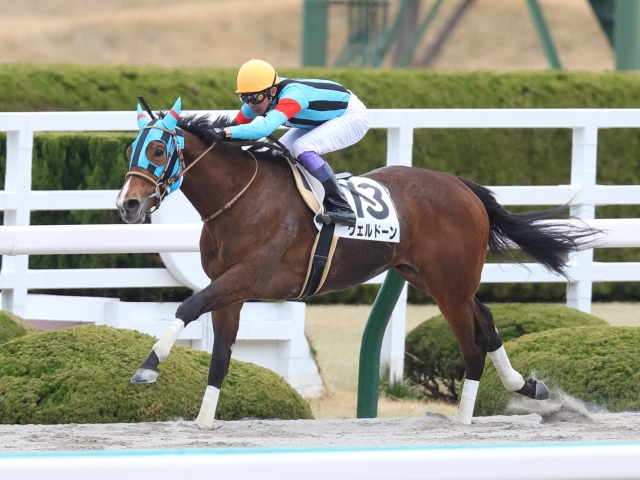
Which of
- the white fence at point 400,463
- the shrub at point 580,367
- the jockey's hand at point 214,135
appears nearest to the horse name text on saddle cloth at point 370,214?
the jockey's hand at point 214,135

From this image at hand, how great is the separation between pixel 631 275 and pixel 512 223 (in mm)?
1982

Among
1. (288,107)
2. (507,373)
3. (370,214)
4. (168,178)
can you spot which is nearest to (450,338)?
(507,373)

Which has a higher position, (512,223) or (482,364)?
(512,223)

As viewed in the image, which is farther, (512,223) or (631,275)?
(631,275)

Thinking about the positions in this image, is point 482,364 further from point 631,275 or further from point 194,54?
point 194,54

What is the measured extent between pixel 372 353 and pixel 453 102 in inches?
218

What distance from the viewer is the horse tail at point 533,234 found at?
543 centimetres

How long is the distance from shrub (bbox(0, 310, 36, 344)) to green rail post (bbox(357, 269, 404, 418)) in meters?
1.65

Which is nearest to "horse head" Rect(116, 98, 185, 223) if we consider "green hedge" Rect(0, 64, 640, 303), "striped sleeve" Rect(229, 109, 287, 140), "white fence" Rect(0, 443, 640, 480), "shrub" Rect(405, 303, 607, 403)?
"striped sleeve" Rect(229, 109, 287, 140)

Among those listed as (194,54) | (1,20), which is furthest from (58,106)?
(1,20)

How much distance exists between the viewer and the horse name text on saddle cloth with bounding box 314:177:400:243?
4.88 metres

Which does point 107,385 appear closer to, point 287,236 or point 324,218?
point 287,236

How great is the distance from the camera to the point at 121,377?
4.84 meters

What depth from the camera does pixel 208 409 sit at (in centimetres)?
463
